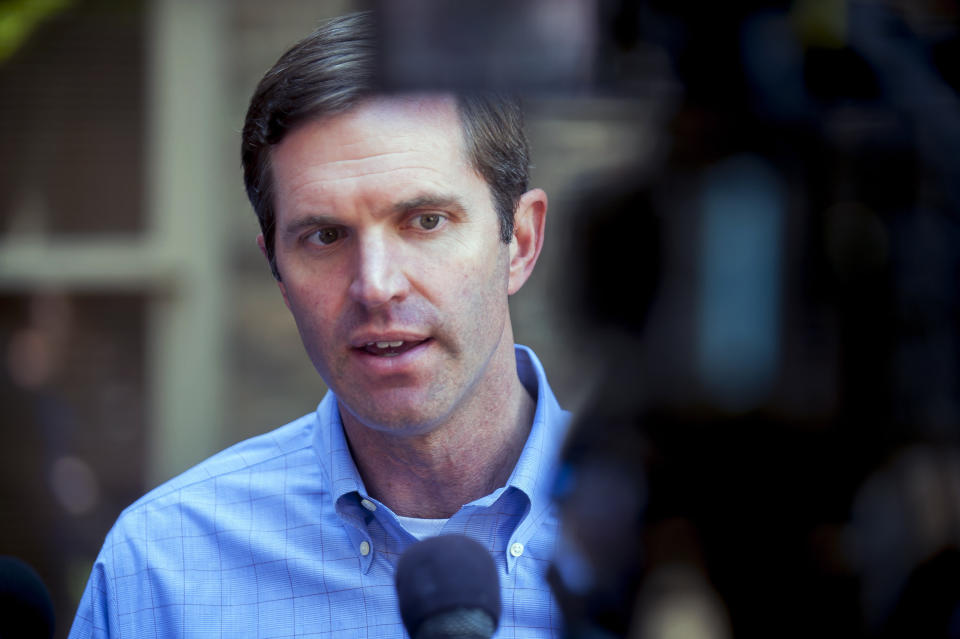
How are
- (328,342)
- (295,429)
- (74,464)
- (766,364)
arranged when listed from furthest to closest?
(74,464)
(295,429)
(328,342)
(766,364)

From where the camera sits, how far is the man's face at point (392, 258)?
118 cm

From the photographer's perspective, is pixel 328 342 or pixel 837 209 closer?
pixel 837 209

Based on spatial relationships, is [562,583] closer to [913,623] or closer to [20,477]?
[913,623]

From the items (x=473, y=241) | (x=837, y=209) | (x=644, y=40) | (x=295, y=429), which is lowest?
(x=295, y=429)

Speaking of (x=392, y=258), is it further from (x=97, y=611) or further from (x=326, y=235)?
(x=97, y=611)

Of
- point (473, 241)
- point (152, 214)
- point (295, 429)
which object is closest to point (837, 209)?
point (473, 241)

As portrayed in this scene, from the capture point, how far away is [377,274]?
3.83 feet

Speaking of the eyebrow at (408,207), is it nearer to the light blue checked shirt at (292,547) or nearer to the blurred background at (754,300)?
the light blue checked shirt at (292,547)

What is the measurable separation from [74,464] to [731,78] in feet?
11.4

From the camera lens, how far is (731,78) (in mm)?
673

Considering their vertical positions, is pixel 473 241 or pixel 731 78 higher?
pixel 731 78

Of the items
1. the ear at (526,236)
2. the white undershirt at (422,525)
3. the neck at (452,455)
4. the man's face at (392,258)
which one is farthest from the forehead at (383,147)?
the white undershirt at (422,525)

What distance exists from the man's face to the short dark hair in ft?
0.07

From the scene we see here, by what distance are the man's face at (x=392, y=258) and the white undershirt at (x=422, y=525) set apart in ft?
0.46
